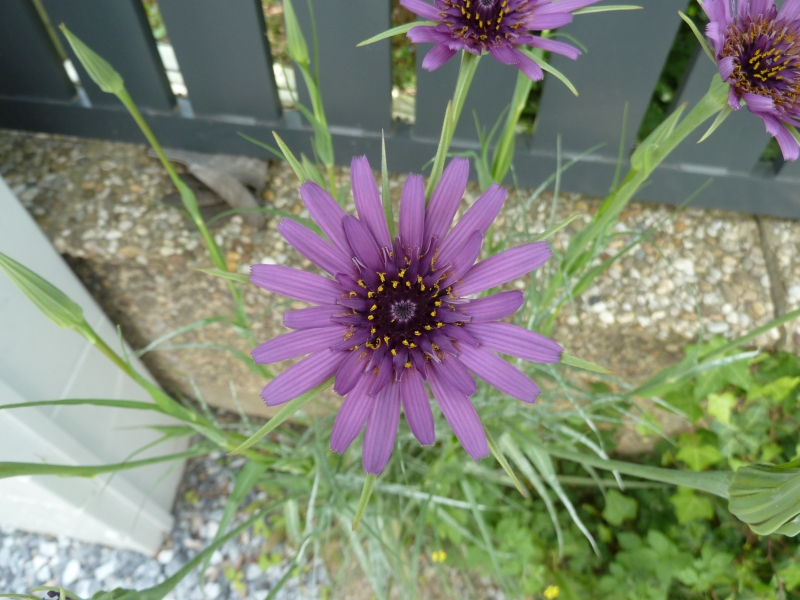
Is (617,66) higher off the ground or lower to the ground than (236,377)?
higher

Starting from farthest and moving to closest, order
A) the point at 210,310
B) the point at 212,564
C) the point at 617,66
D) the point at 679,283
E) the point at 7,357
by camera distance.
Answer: the point at 212,564, the point at 210,310, the point at 679,283, the point at 617,66, the point at 7,357

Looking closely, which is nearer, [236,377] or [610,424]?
[610,424]

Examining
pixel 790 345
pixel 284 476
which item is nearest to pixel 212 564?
pixel 284 476

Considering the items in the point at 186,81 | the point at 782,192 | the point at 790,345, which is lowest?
the point at 790,345

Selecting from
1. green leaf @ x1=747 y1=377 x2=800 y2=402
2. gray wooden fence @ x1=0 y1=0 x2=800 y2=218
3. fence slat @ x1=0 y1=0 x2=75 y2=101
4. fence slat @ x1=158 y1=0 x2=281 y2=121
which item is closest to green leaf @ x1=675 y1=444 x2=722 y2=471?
green leaf @ x1=747 y1=377 x2=800 y2=402

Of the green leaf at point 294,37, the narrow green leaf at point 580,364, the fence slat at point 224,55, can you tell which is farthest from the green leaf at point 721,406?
the fence slat at point 224,55

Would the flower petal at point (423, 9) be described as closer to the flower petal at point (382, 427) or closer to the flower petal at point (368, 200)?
the flower petal at point (368, 200)

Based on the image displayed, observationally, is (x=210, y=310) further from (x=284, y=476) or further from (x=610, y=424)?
(x=610, y=424)
